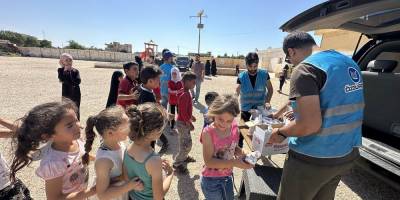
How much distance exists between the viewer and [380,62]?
4.18 metres

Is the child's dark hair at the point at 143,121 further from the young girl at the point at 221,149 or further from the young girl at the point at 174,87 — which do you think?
the young girl at the point at 174,87

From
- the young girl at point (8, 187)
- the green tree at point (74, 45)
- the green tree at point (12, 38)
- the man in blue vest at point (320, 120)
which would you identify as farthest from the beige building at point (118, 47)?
the man in blue vest at point (320, 120)

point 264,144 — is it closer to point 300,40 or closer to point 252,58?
point 300,40

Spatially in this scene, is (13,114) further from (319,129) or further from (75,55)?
(75,55)

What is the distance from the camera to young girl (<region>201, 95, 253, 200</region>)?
2.00 m

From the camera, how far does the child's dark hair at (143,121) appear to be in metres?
1.68

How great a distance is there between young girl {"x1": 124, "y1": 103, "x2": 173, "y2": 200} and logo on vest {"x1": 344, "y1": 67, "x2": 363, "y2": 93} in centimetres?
130

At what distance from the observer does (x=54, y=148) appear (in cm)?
171

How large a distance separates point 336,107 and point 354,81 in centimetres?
24

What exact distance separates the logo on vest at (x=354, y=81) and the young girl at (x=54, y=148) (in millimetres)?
1894

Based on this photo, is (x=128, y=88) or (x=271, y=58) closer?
(x=128, y=88)

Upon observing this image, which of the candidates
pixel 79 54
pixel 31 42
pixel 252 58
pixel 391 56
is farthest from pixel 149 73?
pixel 31 42

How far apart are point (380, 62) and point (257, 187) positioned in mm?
3238

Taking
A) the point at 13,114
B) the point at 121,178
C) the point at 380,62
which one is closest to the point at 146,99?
the point at 121,178
